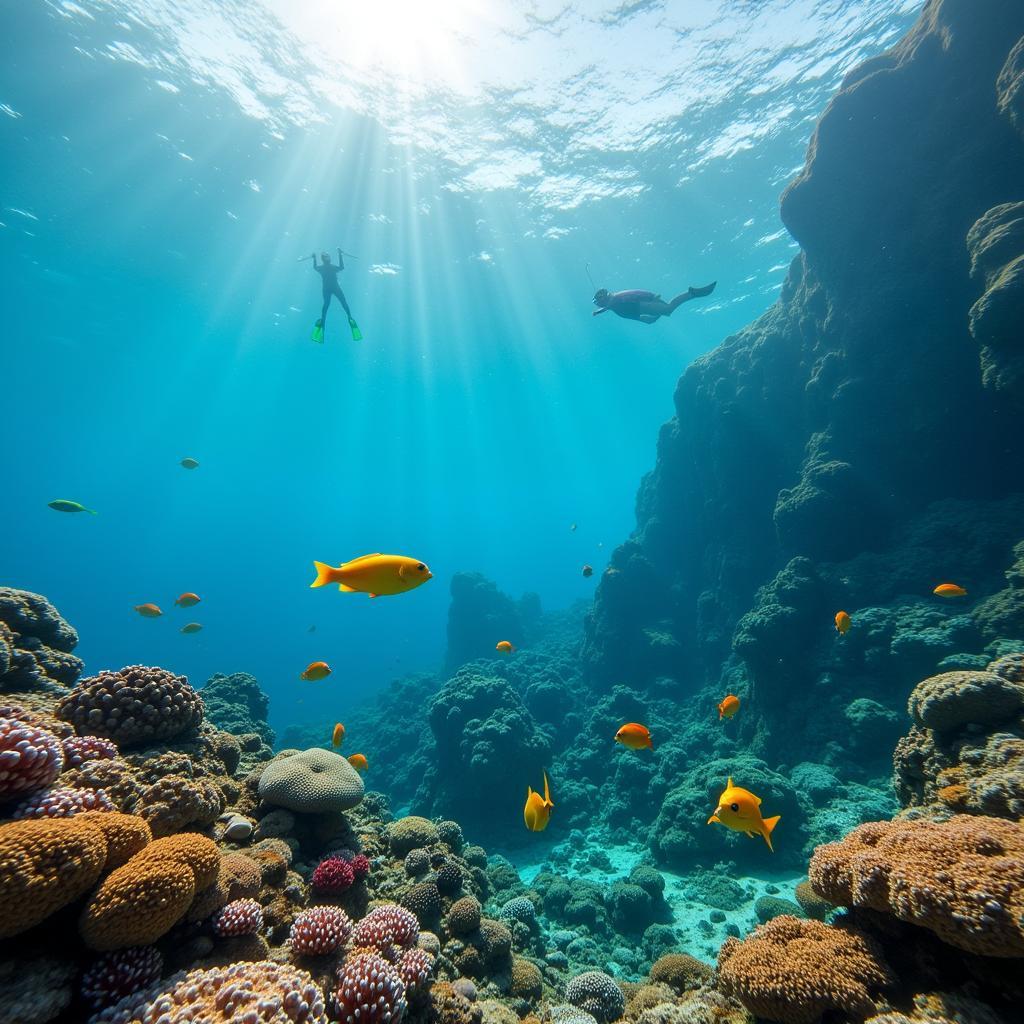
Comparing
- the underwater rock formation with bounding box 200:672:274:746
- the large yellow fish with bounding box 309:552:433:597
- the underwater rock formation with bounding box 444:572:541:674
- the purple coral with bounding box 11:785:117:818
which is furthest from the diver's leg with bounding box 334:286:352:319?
the underwater rock formation with bounding box 444:572:541:674

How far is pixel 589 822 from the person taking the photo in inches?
568

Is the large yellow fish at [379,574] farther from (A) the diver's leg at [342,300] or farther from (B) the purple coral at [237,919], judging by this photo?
(A) the diver's leg at [342,300]

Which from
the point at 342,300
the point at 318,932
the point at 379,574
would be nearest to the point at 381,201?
the point at 342,300

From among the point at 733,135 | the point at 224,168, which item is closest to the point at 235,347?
the point at 224,168

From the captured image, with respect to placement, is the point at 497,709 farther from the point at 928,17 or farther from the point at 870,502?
the point at 928,17

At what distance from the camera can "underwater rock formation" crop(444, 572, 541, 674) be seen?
32750 mm

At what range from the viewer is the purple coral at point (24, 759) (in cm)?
259

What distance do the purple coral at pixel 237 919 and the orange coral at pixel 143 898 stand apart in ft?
1.66

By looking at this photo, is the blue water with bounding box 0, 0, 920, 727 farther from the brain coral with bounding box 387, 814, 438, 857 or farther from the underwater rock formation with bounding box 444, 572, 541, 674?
the brain coral with bounding box 387, 814, 438, 857

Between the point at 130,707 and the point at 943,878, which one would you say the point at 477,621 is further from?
the point at 943,878

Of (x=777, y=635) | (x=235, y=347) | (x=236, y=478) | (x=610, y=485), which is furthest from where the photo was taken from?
(x=610, y=485)

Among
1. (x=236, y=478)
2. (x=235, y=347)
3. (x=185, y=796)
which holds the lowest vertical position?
(x=185, y=796)

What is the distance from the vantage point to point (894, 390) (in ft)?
49.8

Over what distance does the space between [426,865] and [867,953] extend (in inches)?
181
